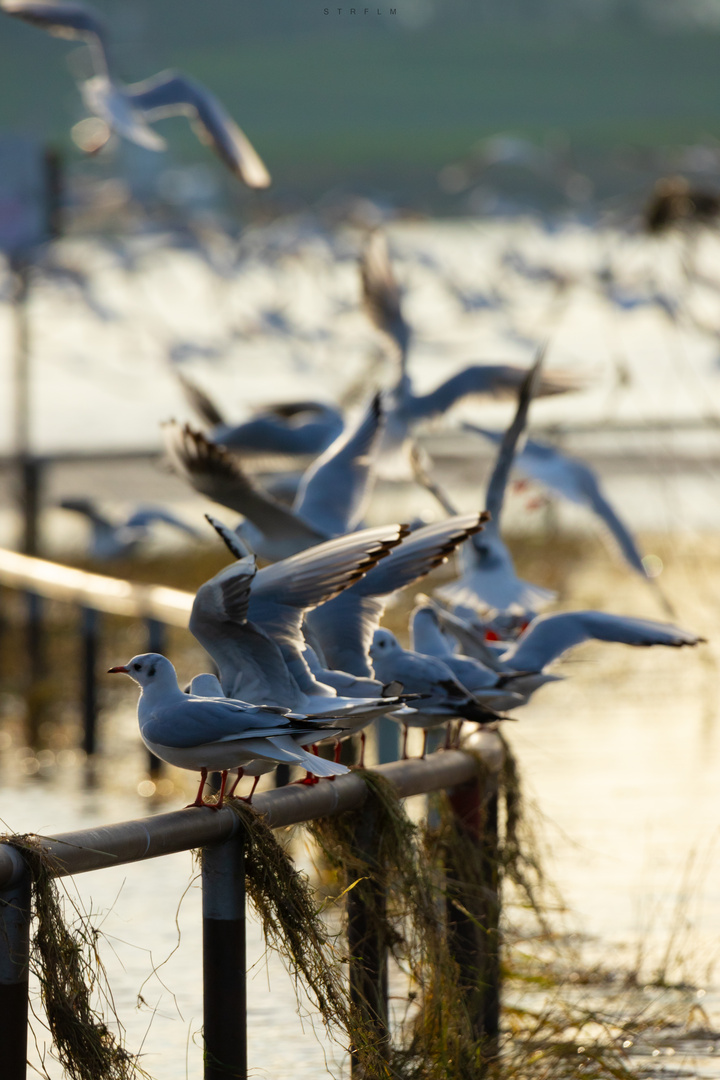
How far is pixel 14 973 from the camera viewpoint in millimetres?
2506

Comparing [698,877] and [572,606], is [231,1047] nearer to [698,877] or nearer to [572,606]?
[698,877]

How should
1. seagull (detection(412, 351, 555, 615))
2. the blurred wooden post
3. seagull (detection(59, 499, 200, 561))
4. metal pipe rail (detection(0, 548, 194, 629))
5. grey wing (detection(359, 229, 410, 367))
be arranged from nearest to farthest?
the blurred wooden post < seagull (detection(412, 351, 555, 615)) < metal pipe rail (detection(0, 548, 194, 629)) < grey wing (detection(359, 229, 410, 367)) < seagull (detection(59, 499, 200, 561))

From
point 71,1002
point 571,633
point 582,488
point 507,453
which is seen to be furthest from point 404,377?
point 71,1002

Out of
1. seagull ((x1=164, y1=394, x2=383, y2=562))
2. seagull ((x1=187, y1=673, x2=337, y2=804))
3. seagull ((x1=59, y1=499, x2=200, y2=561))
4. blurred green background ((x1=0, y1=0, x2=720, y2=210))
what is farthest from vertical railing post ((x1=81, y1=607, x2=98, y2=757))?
blurred green background ((x1=0, y1=0, x2=720, y2=210))

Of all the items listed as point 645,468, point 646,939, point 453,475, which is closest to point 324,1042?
point 646,939

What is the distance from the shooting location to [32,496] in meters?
11.3

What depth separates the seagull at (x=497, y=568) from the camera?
4.97 m

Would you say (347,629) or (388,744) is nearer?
(347,629)

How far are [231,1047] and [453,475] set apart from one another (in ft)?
37.4

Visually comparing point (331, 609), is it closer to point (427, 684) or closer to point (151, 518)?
point (427, 684)

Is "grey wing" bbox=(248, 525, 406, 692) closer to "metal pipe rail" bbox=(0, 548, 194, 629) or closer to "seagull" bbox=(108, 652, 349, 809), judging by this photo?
"seagull" bbox=(108, 652, 349, 809)

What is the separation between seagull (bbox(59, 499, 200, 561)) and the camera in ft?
32.1

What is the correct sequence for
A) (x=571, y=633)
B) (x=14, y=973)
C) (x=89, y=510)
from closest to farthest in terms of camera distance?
(x=14, y=973)
(x=571, y=633)
(x=89, y=510)

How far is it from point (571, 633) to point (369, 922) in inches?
40.1
